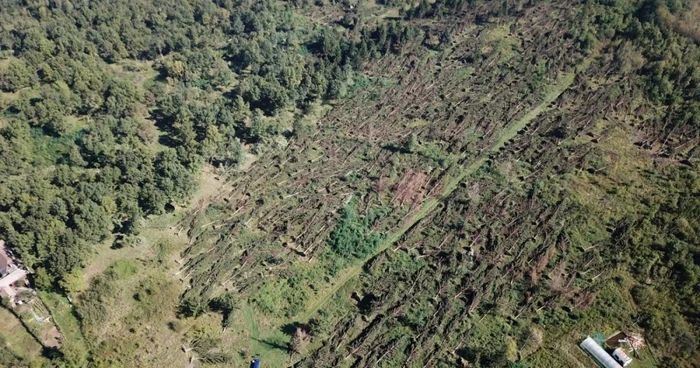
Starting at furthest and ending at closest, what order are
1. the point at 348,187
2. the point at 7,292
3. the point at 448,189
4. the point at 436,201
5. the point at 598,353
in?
the point at 448,189
the point at 348,187
the point at 436,201
the point at 7,292
the point at 598,353

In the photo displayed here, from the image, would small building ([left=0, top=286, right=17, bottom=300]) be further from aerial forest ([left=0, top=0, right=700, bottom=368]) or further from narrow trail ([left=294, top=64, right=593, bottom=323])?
narrow trail ([left=294, top=64, right=593, bottom=323])

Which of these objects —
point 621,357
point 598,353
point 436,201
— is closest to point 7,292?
point 436,201

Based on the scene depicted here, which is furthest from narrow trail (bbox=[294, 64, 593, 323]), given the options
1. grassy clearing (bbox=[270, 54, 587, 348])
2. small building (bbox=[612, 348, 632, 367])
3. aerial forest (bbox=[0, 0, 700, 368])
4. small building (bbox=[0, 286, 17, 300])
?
small building (bbox=[0, 286, 17, 300])

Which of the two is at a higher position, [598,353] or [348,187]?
[348,187]

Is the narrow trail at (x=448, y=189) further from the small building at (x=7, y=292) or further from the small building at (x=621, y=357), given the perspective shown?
the small building at (x=7, y=292)

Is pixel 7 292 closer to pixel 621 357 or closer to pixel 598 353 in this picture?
pixel 598 353

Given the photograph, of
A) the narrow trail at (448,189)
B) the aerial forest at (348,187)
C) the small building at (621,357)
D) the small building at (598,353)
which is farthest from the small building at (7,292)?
the small building at (621,357)

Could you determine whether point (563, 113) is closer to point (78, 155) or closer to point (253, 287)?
point (253, 287)
